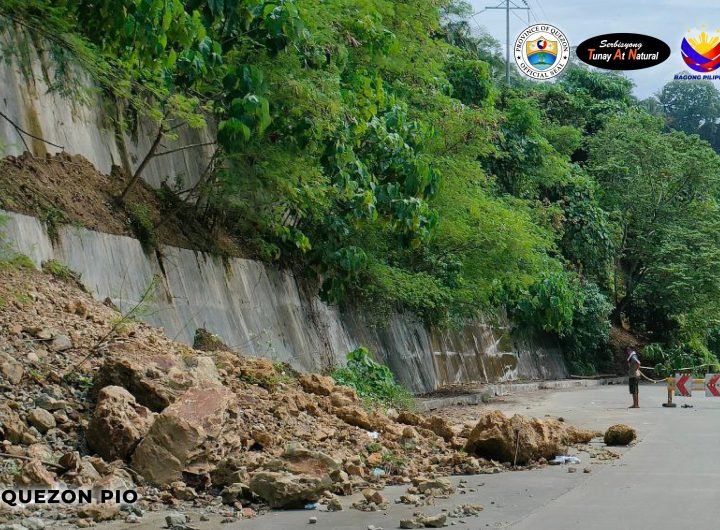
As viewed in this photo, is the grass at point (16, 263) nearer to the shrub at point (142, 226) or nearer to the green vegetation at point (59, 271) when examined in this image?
the green vegetation at point (59, 271)

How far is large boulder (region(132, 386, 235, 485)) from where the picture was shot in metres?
8.65

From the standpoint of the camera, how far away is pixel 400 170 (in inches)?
792

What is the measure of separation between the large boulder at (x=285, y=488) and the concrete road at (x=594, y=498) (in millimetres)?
144

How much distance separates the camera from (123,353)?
10586 mm

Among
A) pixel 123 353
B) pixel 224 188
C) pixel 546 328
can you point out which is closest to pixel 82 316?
pixel 123 353

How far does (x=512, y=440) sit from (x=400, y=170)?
9.59 metres

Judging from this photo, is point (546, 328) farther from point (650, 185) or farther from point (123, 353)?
point (123, 353)

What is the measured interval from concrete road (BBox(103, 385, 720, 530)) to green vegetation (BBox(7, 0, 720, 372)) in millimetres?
4809

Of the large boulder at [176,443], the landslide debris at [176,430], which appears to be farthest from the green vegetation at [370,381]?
the large boulder at [176,443]

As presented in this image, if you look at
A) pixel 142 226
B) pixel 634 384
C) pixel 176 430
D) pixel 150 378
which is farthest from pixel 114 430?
pixel 634 384

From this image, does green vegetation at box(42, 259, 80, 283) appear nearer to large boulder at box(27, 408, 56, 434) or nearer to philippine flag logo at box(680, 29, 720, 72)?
large boulder at box(27, 408, 56, 434)

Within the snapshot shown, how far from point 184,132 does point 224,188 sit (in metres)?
2.34

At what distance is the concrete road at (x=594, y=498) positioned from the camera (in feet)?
25.4

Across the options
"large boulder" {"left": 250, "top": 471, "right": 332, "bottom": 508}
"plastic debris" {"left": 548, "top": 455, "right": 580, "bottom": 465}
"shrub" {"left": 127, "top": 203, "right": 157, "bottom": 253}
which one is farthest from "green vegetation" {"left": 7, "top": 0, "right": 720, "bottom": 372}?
"plastic debris" {"left": 548, "top": 455, "right": 580, "bottom": 465}
